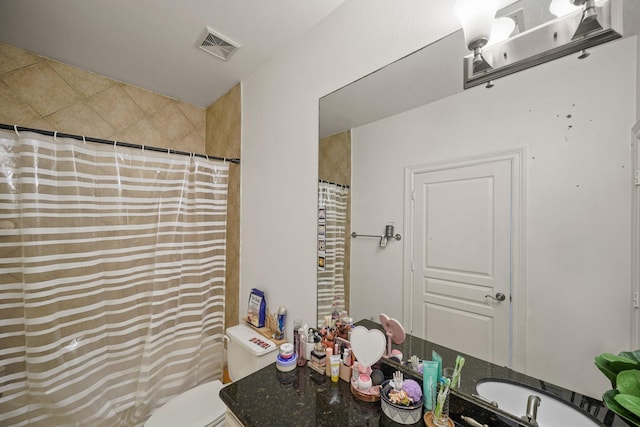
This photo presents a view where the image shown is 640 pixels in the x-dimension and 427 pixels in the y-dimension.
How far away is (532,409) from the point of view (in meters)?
0.65

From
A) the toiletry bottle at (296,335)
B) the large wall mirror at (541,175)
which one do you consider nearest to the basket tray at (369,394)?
the large wall mirror at (541,175)

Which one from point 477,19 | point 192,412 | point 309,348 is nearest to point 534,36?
point 477,19

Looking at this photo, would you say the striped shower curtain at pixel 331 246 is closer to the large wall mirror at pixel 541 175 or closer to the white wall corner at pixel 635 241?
the large wall mirror at pixel 541 175

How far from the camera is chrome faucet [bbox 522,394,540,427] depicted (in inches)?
25.3

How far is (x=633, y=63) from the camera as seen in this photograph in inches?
20.4

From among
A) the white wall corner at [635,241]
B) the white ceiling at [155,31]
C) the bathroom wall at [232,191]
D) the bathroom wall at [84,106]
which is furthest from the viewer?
the bathroom wall at [232,191]

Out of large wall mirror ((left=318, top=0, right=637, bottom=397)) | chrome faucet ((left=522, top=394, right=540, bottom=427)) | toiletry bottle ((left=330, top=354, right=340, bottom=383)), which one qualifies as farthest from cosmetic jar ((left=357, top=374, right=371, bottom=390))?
chrome faucet ((left=522, top=394, right=540, bottom=427))

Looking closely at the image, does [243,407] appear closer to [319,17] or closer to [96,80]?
[319,17]

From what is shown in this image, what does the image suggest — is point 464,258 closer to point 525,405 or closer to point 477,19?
point 525,405

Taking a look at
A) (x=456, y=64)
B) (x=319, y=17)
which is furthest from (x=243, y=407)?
(x=319, y=17)

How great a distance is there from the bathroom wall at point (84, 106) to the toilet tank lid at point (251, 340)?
5.36 feet

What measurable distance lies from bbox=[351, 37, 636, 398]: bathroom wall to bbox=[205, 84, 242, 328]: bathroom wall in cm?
155

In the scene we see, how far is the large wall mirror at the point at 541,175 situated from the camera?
545mm

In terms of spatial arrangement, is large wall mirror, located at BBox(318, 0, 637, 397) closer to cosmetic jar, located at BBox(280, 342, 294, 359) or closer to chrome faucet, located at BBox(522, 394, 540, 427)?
chrome faucet, located at BBox(522, 394, 540, 427)
